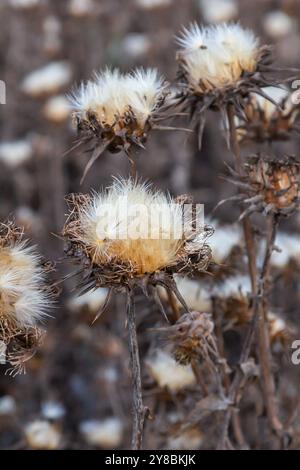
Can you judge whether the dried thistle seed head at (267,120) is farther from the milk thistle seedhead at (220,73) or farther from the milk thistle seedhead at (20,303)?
the milk thistle seedhead at (20,303)

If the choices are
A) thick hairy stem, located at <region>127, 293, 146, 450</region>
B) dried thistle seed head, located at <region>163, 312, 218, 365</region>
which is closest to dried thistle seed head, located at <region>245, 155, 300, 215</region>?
dried thistle seed head, located at <region>163, 312, 218, 365</region>

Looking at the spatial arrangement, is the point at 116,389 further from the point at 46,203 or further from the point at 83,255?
the point at 83,255

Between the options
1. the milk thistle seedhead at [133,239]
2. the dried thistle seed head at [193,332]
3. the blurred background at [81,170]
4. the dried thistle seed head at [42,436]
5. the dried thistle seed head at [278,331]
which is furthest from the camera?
the blurred background at [81,170]

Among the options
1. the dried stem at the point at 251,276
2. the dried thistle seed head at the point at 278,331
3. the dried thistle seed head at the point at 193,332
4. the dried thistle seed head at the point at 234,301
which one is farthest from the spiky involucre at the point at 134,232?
the dried thistle seed head at the point at 278,331

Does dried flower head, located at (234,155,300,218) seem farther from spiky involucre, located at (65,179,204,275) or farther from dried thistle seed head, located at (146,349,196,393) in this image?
dried thistle seed head, located at (146,349,196,393)

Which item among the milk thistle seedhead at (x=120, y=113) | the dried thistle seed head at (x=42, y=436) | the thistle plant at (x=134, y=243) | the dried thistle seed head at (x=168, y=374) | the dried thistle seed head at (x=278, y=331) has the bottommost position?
the dried thistle seed head at (x=42, y=436)

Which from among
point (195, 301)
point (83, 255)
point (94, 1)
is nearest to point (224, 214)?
point (94, 1)
